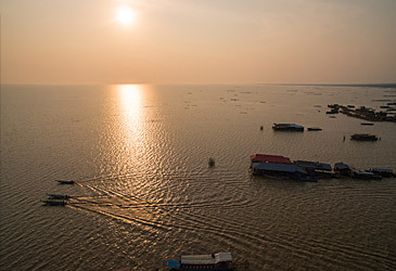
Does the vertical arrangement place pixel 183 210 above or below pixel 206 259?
above

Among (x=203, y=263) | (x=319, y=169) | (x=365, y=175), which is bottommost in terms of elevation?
(x=203, y=263)

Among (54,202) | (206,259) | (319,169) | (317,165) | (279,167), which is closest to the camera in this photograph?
(206,259)

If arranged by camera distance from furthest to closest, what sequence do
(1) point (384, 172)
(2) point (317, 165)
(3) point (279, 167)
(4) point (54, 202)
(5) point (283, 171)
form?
(2) point (317, 165) < (1) point (384, 172) < (3) point (279, 167) < (5) point (283, 171) < (4) point (54, 202)

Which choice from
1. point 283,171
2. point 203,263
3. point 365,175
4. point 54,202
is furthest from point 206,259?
point 365,175

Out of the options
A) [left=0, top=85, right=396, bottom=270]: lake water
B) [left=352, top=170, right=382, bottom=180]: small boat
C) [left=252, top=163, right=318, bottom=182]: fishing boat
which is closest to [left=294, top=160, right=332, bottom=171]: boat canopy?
[left=252, top=163, right=318, bottom=182]: fishing boat

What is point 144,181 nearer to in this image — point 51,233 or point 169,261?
point 51,233

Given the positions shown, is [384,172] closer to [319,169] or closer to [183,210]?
[319,169]

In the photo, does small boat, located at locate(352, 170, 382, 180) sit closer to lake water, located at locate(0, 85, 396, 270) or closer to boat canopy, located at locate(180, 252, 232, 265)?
lake water, located at locate(0, 85, 396, 270)
